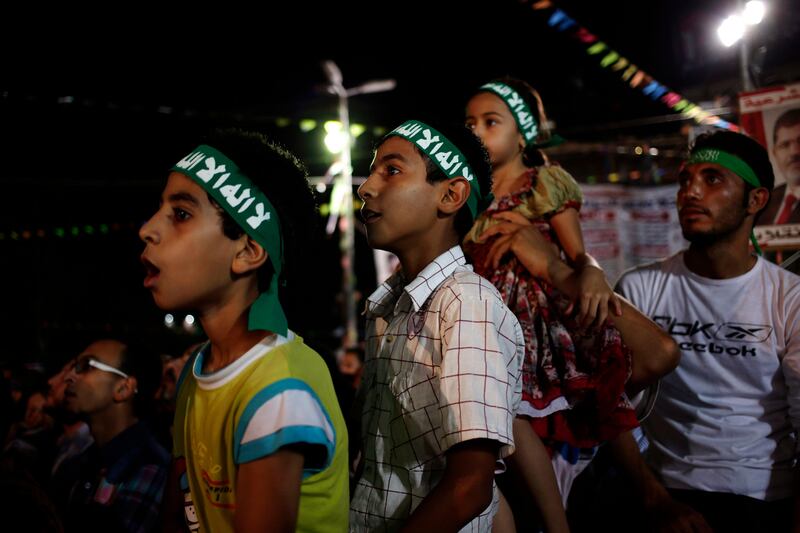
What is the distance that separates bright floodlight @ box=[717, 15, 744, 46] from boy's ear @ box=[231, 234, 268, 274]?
6845 millimetres

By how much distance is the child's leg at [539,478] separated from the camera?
7.86ft

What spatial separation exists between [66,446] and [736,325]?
4651mm

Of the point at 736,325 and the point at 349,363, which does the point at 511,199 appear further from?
the point at 349,363

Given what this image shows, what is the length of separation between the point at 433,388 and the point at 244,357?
0.60m

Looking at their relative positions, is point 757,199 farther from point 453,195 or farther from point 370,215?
point 370,215

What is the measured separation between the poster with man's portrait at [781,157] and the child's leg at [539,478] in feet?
9.54

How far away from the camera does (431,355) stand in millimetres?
1947

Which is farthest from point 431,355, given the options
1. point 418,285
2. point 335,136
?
point 335,136

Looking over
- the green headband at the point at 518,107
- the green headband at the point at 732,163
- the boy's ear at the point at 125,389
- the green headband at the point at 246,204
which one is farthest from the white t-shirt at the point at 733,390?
the boy's ear at the point at 125,389

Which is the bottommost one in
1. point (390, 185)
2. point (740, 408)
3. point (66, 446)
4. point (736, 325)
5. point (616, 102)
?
point (66, 446)

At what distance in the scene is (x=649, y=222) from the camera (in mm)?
7848

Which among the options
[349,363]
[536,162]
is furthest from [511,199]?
[349,363]

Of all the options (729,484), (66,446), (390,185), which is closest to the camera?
(390,185)

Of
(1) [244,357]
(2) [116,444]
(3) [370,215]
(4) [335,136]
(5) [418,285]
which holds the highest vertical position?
(4) [335,136]
